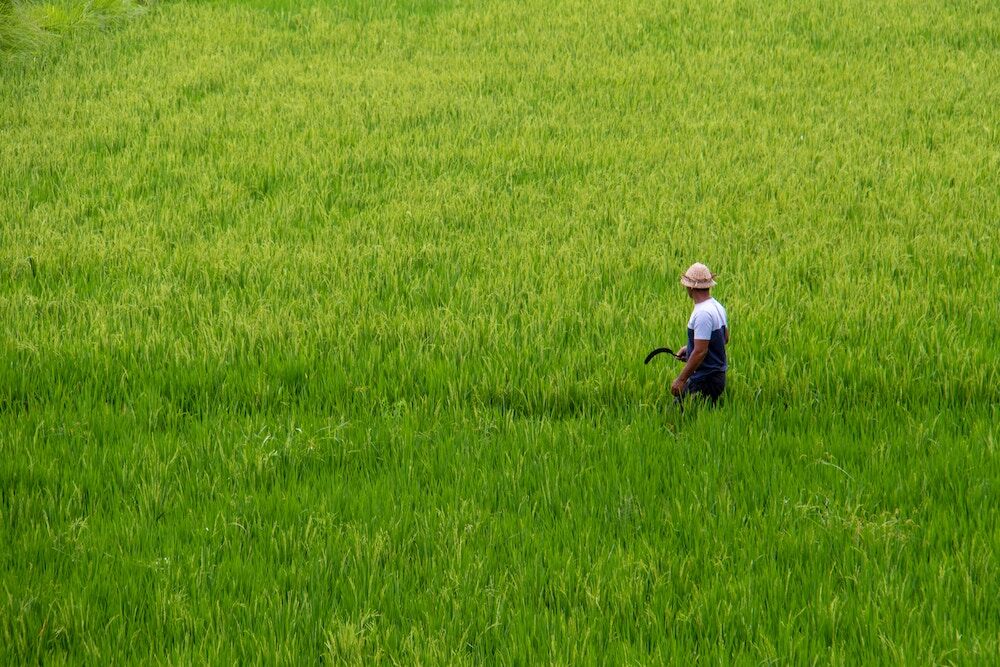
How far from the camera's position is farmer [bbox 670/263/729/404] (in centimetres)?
436

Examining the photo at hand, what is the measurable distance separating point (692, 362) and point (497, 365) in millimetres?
1136

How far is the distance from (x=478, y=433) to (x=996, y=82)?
25.6 ft

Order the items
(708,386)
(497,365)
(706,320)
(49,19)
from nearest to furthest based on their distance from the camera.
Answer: (706,320) < (708,386) < (497,365) < (49,19)

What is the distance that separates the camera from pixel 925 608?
3.27 metres

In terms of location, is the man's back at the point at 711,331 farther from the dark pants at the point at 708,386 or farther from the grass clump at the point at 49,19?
the grass clump at the point at 49,19

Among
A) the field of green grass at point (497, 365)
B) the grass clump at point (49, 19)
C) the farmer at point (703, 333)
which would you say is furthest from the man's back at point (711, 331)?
the grass clump at point (49, 19)

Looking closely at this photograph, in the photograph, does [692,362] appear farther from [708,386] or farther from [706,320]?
[708,386]

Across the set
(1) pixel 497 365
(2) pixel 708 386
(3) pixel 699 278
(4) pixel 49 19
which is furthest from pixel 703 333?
(4) pixel 49 19

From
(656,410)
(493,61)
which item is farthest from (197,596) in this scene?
(493,61)

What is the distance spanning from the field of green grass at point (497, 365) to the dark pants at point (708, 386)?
117mm

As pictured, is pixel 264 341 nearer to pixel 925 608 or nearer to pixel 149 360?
pixel 149 360

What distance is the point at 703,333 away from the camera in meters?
4.36

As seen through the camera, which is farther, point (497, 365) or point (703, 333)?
point (497, 365)

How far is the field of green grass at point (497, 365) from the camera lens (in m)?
3.39
